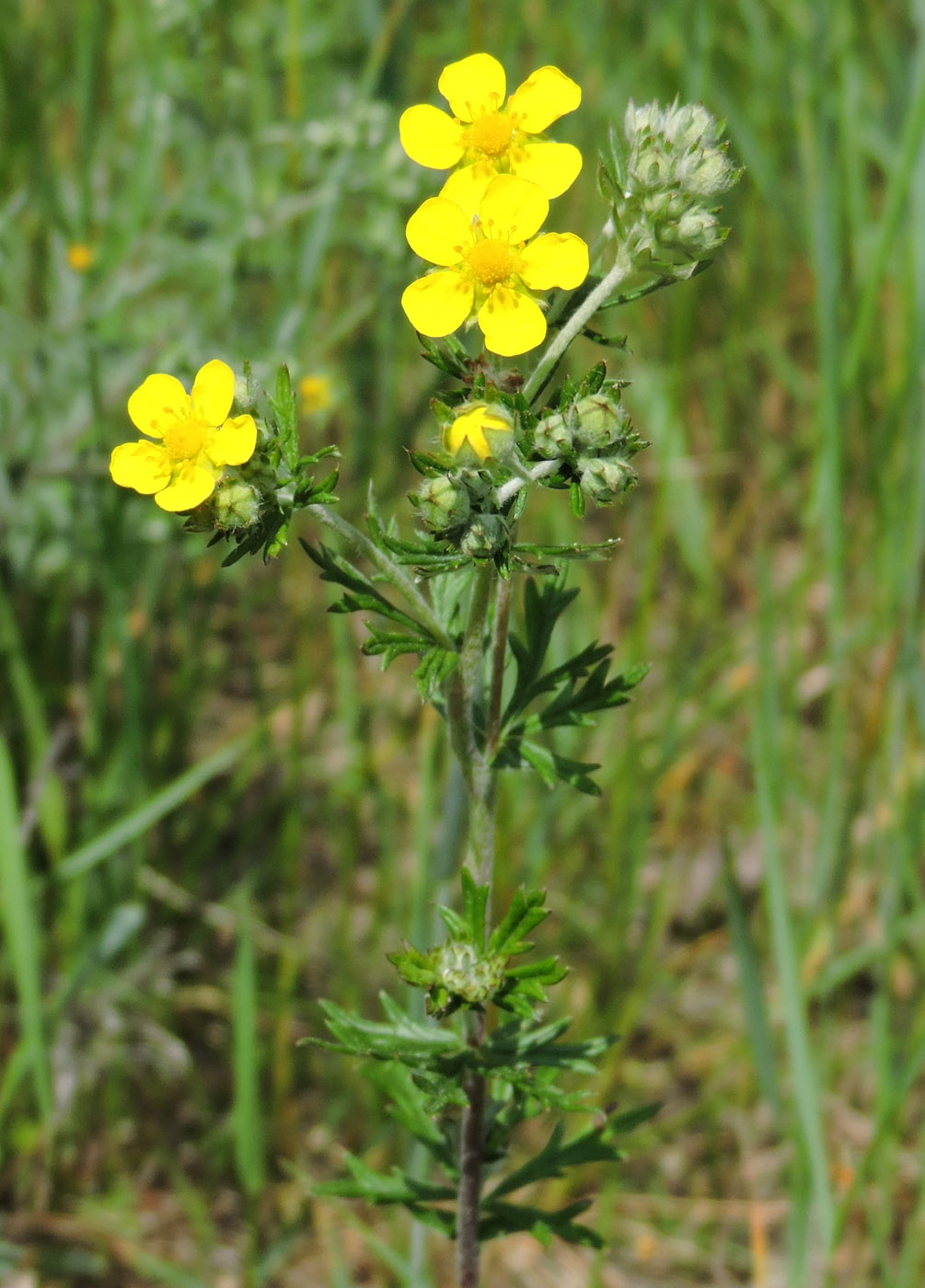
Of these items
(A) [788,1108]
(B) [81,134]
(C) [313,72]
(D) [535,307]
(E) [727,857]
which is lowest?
(A) [788,1108]

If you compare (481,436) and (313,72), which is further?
(313,72)

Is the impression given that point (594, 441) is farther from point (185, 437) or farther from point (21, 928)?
point (21, 928)

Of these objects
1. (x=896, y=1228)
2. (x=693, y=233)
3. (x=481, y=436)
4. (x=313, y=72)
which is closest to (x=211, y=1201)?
(x=896, y=1228)

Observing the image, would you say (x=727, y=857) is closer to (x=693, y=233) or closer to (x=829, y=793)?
(x=829, y=793)

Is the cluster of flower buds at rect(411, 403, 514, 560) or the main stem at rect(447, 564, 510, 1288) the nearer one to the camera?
the cluster of flower buds at rect(411, 403, 514, 560)

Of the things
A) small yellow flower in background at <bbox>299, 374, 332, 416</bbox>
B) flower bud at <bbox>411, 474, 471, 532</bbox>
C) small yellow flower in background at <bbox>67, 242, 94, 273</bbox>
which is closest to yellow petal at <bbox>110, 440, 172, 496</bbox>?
flower bud at <bbox>411, 474, 471, 532</bbox>

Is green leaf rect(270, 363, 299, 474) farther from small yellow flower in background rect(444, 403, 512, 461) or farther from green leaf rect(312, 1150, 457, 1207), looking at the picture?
green leaf rect(312, 1150, 457, 1207)
